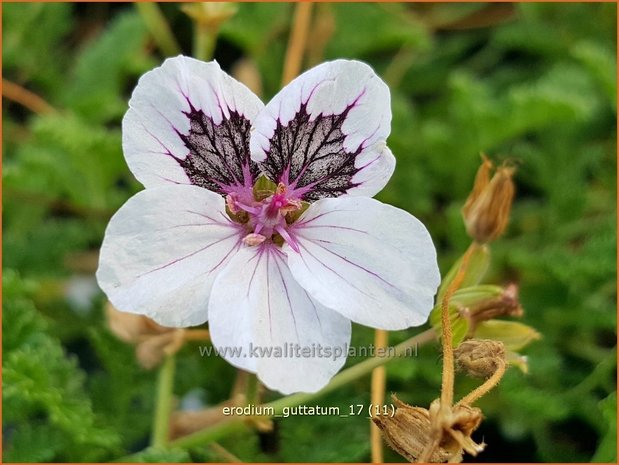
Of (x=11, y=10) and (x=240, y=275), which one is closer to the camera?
(x=240, y=275)

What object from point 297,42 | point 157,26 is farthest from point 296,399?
point 157,26

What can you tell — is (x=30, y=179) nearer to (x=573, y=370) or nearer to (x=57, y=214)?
(x=57, y=214)

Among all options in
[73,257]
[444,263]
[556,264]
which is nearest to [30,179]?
[73,257]

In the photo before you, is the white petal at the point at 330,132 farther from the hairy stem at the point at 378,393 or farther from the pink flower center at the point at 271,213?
the hairy stem at the point at 378,393

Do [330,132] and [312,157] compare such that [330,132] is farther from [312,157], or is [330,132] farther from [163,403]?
[163,403]

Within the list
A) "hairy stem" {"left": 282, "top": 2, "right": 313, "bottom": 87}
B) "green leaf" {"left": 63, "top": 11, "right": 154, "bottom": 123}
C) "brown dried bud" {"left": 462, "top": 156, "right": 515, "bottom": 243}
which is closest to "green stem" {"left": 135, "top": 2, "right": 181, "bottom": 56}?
"green leaf" {"left": 63, "top": 11, "right": 154, "bottom": 123}

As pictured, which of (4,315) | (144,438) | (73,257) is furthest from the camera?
(73,257)

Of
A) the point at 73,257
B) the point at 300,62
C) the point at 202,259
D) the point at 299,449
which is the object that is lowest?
the point at 299,449

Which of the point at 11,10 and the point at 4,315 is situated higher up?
the point at 11,10
